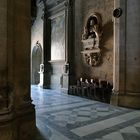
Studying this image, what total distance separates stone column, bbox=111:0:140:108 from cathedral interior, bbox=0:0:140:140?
32mm

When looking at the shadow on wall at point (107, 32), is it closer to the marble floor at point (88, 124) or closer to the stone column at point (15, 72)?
the marble floor at point (88, 124)

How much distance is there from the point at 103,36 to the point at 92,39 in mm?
561

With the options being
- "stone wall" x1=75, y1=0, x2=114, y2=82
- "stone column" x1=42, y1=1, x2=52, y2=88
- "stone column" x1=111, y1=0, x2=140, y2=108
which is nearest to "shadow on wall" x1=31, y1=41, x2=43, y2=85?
Result: "stone column" x1=42, y1=1, x2=52, y2=88

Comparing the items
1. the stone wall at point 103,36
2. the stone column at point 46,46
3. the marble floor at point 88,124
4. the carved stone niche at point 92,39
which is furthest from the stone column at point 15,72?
the stone column at point 46,46

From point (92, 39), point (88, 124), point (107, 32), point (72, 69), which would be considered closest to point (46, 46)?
point (72, 69)

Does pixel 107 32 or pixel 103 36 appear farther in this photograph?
pixel 103 36

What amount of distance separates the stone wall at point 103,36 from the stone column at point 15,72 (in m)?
5.31

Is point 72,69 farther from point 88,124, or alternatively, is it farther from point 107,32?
point 88,124

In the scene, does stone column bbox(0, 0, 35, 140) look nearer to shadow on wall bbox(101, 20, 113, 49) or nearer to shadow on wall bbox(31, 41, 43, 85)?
shadow on wall bbox(101, 20, 113, 49)

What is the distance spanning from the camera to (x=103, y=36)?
869 centimetres

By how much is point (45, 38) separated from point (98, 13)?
15.5ft

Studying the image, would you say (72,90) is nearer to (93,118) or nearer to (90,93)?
(90,93)

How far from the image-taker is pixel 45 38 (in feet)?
41.6

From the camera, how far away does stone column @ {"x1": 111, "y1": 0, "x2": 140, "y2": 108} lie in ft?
21.7
